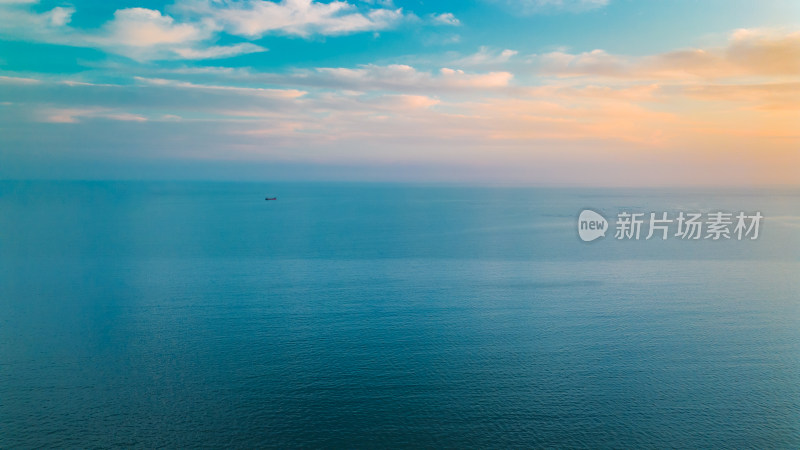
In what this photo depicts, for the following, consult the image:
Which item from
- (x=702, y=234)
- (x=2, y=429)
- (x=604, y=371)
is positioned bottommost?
(x=2, y=429)

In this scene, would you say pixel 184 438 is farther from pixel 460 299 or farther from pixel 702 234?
pixel 702 234

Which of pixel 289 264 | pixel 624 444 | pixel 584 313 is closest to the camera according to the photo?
pixel 624 444

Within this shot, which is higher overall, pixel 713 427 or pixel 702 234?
pixel 702 234

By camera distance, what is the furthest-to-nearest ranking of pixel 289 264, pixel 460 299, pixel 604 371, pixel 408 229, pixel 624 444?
pixel 408 229
pixel 289 264
pixel 460 299
pixel 604 371
pixel 624 444

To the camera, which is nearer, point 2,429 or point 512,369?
point 2,429

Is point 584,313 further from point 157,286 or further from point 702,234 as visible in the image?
point 702,234

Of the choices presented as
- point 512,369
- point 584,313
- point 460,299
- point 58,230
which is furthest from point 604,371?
point 58,230

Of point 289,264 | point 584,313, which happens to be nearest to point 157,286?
point 289,264
